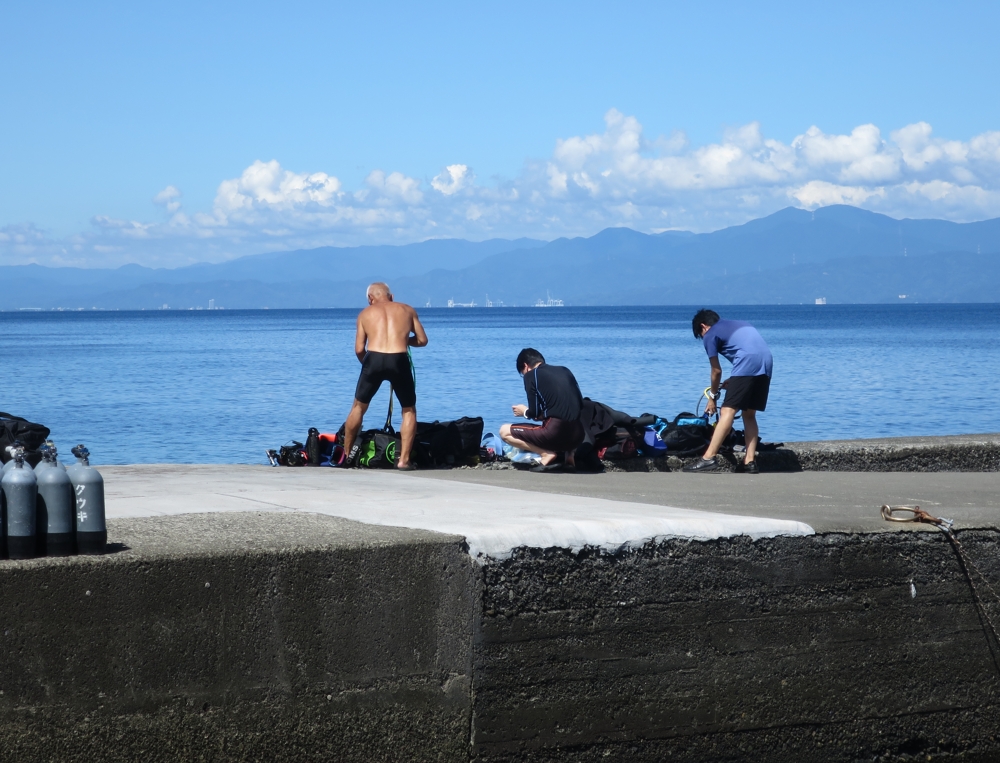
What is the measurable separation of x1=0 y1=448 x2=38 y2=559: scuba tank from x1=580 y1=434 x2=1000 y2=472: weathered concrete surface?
646 cm

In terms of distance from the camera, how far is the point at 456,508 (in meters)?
5.58

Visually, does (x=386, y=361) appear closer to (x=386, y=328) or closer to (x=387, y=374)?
(x=387, y=374)

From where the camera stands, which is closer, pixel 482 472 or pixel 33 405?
pixel 482 472

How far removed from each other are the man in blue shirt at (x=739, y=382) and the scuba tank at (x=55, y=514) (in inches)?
245

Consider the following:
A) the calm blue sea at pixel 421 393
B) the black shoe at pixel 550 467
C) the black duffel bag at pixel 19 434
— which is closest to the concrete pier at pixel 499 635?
the black duffel bag at pixel 19 434

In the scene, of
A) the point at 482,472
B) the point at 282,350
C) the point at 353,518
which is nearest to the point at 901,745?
the point at 353,518

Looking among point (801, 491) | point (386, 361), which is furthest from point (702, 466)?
point (386, 361)

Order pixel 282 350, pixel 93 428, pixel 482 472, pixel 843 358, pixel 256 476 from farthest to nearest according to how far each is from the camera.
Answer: pixel 282 350 < pixel 843 358 < pixel 93 428 < pixel 482 472 < pixel 256 476

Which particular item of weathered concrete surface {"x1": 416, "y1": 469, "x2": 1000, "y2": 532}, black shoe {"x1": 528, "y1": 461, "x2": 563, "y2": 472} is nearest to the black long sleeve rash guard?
black shoe {"x1": 528, "y1": 461, "x2": 563, "y2": 472}

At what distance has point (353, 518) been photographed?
5078 mm

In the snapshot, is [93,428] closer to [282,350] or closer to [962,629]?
[962,629]

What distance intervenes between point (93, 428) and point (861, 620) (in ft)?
75.2

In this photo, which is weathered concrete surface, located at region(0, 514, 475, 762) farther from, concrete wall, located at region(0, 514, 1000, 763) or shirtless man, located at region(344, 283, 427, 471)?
shirtless man, located at region(344, 283, 427, 471)

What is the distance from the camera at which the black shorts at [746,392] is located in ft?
30.3
